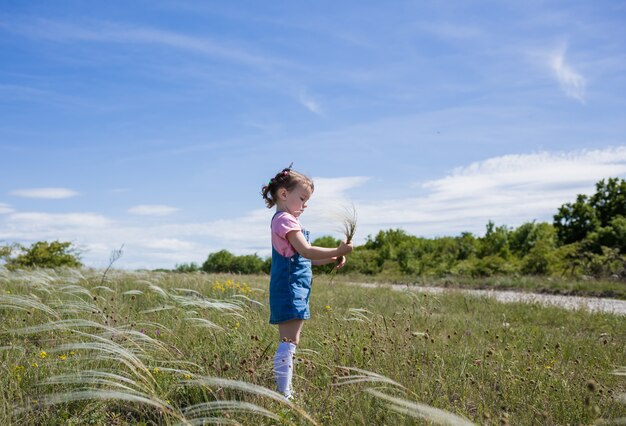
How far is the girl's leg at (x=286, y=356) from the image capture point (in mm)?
3557

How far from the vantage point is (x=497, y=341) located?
567 cm

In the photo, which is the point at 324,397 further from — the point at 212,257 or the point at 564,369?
the point at 212,257

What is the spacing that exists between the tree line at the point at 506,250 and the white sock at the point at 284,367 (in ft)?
45.3

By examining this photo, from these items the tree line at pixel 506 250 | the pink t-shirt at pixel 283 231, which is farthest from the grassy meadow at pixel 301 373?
the tree line at pixel 506 250

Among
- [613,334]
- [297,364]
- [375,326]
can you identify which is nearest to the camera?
[297,364]

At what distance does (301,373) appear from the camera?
155 inches

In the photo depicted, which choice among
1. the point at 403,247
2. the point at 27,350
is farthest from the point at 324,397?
the point at 403,247

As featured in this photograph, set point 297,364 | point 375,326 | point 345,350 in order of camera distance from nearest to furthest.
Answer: point 297,364
point 345,350
point 375,326

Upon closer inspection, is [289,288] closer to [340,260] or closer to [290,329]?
[290,329]

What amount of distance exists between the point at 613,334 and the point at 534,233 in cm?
1548

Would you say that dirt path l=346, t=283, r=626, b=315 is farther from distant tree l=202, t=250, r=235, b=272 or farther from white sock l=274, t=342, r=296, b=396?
distant tree l=202, t=250, r=235, b=272

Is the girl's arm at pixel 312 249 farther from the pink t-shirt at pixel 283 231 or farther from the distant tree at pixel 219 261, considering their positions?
the distant tree at pixel 219 261

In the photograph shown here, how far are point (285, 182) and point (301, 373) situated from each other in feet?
4.72

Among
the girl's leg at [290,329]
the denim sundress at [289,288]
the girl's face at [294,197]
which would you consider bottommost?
the girl's leg at [290,329]
